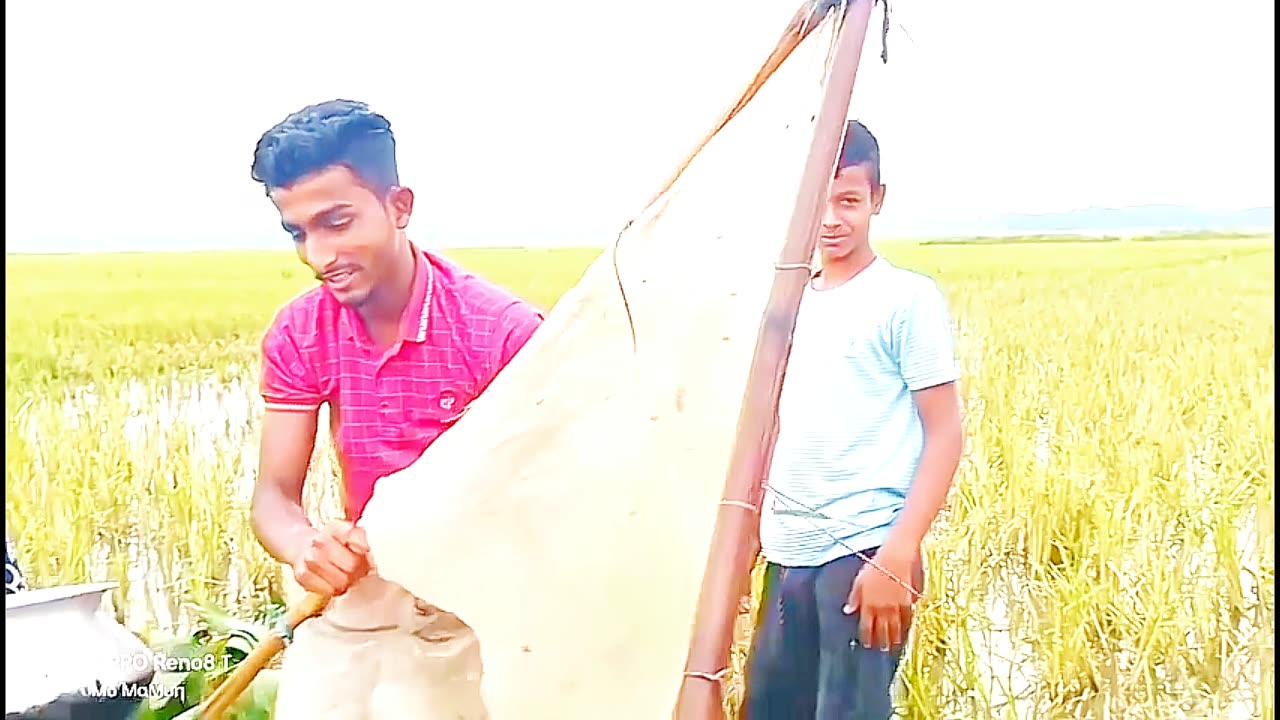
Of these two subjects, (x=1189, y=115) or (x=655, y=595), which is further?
(x=1189, y=115)

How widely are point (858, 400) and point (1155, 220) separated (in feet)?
1.07

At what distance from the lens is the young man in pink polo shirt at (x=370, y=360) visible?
1.05 metres

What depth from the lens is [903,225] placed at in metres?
1.10

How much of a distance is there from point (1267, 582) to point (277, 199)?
946 mm

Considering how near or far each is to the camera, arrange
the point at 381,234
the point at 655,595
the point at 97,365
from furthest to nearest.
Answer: the point at 97,365 < the point at 381,234 < the point at 655,595

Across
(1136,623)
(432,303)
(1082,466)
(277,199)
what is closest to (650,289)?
(432,303)

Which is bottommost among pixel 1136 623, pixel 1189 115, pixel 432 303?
pixel 1136 623

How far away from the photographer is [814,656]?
3.66 ft

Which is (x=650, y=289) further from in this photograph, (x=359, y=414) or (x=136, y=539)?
(x=136, y=539)

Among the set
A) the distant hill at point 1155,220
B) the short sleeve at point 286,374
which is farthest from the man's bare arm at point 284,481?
the distant hill at point 1155,220

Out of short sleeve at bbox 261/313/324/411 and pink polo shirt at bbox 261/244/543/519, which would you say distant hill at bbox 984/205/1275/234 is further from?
short sleeve at bbox 261/313/324/411

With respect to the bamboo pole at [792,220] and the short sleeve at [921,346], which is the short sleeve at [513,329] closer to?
the bamboo pole at [792,220]

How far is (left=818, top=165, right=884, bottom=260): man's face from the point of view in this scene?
1.06 metres

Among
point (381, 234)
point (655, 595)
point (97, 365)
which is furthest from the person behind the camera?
point (97, 365)
